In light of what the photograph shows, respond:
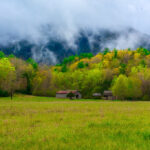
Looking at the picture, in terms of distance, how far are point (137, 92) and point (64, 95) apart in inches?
1303

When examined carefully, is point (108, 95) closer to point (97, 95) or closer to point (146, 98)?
point (97, 95)

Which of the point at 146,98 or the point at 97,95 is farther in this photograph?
the point at 97,95

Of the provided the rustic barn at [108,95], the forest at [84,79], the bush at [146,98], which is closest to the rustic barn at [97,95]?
the forest at [84,79]

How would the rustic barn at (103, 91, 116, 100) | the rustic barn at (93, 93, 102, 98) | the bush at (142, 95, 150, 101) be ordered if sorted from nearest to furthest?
the bush at (142, 95, 150, 101) → the rustic barn at (103, 91, 116, 100) → the rustic barn at (93, 93, 102, 98)

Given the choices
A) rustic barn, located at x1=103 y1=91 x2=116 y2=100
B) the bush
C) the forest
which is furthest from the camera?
rustic barn, located at x1=103 y1=91 x2=116 y2=100

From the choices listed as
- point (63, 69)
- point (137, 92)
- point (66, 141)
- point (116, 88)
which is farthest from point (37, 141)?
point (63, 69)

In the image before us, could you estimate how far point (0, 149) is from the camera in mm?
7805

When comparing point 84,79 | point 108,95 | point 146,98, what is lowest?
point 146,98

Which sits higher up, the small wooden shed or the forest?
the forest

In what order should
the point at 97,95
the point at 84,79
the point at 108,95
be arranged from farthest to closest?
the point at 84,79 < the point at 97,95 < the point at 108,95

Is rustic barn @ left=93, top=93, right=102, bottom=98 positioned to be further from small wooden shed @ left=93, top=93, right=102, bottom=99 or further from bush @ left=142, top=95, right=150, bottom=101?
bush @ left=142, top=95, right=150, bottom=101

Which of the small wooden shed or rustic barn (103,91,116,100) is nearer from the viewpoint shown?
rustic barn (103,91,116,100)

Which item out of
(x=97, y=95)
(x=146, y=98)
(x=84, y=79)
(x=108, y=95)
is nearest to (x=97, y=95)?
(x=97, y=95)

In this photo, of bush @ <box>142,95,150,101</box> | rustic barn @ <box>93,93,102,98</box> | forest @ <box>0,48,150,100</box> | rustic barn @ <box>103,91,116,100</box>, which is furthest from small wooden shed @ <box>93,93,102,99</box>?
bush @ <box>142,95,150,101</box>
